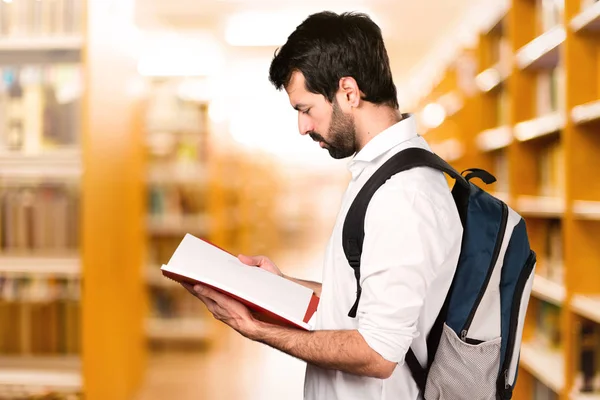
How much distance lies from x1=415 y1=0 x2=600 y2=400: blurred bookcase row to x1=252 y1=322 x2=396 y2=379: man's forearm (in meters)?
1.39

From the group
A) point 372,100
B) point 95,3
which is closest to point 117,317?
point 95,3

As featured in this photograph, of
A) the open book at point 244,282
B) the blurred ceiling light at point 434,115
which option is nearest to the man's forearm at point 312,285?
the open book at point 244,282

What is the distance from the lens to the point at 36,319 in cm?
332

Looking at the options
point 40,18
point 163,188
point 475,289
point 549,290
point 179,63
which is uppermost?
point 179,63

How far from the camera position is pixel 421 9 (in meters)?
8.12

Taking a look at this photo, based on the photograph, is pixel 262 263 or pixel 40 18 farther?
pixel 40 18

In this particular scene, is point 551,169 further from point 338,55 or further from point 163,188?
point 163,188

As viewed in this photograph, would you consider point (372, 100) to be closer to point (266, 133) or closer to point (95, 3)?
point (95, 3)

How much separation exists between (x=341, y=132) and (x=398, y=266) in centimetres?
35

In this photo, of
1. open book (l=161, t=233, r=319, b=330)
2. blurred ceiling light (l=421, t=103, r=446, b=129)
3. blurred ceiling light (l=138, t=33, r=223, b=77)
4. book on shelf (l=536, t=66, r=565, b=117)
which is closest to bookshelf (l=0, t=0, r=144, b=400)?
open book (l=161, t=233, r=319, b=330)

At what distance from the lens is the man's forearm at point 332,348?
1.32 meters

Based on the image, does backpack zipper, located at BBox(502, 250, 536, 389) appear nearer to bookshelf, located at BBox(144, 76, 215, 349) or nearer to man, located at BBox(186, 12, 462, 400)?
man, located at BBox(186, 12, 462, 400)

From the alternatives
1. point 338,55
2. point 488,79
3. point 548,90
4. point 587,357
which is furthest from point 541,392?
point 338,55

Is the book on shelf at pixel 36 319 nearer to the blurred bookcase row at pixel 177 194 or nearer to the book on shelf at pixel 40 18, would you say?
the book on shelf at pixel 40 18
